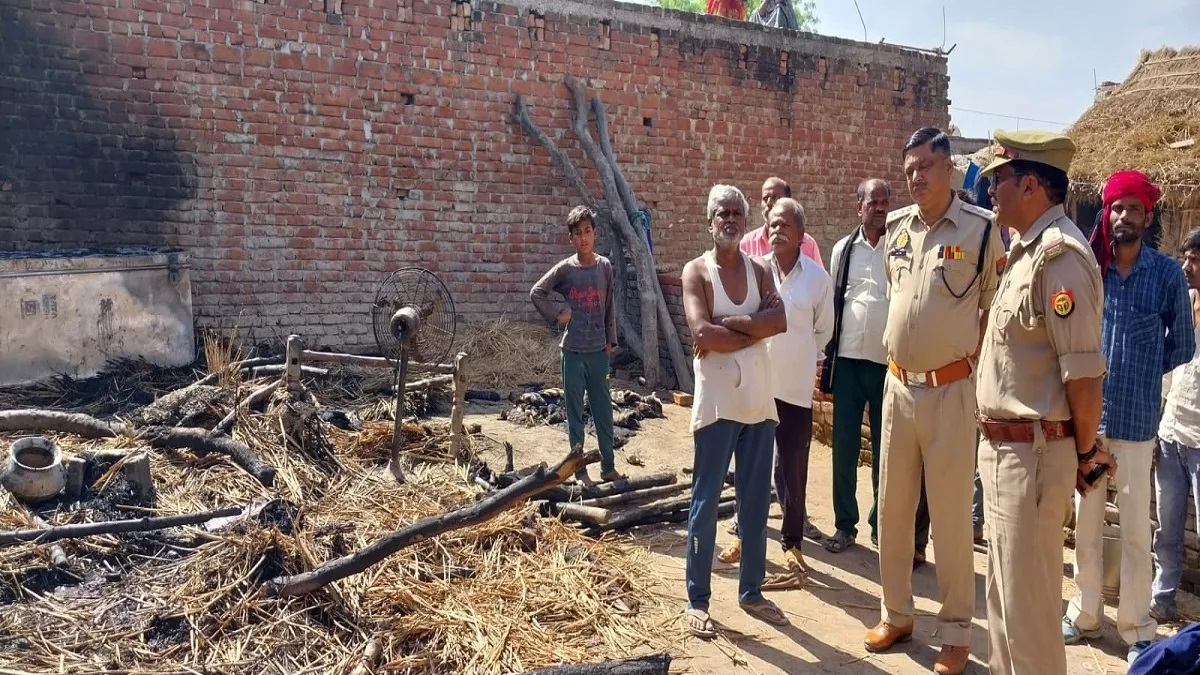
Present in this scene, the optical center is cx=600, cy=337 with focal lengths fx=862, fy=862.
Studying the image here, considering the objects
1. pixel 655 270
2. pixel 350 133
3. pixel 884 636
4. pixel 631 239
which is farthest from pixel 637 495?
pixel 350 133

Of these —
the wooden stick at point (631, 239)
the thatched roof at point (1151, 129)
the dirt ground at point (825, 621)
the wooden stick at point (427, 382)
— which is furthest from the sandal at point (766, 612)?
the thatched roof at point (1151, 129)

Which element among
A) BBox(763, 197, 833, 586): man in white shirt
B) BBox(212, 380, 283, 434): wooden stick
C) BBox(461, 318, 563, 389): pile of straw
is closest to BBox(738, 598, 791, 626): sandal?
BBox(763, 197, 833, 586): man in white shirt

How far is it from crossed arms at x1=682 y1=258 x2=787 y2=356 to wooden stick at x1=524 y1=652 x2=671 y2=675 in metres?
1.31

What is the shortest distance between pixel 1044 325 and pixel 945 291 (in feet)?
2.06

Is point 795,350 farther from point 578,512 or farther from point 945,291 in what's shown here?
point 578,512

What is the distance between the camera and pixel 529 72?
1038 cm

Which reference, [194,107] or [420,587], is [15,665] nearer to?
[420,587]

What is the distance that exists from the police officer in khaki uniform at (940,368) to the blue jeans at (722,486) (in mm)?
530

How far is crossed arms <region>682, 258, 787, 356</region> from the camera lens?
373cm

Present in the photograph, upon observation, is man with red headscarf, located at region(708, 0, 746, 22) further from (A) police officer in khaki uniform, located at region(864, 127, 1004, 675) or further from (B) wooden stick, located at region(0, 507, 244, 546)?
(B) wooden stick, located at region(0, 507, 244, 546)

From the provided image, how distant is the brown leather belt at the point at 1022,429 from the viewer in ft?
9.29

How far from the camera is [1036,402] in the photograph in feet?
9.32

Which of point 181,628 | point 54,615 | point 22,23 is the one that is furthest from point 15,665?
point 22,23

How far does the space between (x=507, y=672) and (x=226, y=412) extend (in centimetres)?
379
